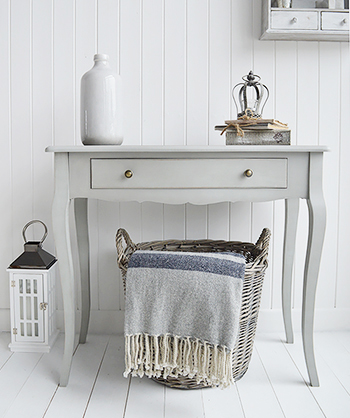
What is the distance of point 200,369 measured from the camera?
129cm

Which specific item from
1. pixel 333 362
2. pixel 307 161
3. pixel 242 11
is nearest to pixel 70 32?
pixel 242 11

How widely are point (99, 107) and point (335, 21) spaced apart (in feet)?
3.34

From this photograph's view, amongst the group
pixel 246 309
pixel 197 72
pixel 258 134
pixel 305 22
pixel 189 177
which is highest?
pixel 305 22

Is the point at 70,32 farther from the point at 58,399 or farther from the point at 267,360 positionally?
the point at 267,360

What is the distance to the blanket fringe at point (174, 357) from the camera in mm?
1276

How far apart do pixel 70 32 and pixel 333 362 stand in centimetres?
170

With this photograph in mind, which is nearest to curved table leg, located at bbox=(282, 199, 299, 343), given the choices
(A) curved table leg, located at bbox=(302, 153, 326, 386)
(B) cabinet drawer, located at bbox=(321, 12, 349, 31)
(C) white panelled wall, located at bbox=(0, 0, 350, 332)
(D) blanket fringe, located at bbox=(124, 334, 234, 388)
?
(C) white panelled wall, located at bbox=(0, 0, 350, 332)

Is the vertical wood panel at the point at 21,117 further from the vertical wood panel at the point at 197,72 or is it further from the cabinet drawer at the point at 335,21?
the cabinet drawer at the point at 335,21

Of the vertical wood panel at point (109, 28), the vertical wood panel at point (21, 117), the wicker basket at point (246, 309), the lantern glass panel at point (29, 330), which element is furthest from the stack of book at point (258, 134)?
the lantern glass panel at point (29, 330)

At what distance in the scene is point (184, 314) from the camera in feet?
4.22

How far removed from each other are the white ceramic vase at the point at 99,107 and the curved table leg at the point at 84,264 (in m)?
0.37

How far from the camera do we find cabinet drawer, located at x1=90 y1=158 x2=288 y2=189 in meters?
1.37

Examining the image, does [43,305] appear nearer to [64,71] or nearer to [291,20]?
[64,71]

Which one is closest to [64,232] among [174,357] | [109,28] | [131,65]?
[174,357]
